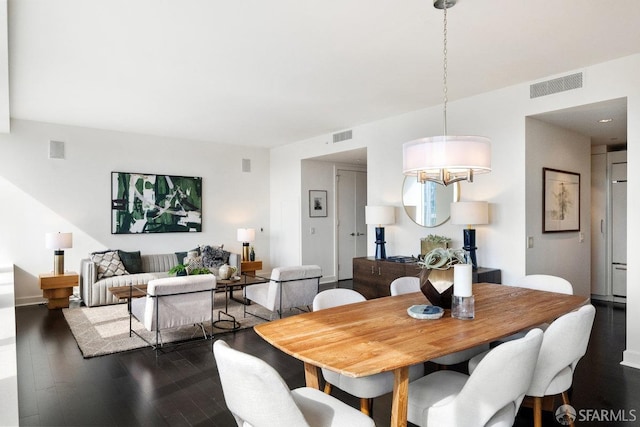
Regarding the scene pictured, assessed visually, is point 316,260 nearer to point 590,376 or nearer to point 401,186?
point 401,186

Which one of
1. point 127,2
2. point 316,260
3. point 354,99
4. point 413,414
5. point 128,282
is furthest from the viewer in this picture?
point 316,260

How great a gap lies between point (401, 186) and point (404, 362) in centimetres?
414

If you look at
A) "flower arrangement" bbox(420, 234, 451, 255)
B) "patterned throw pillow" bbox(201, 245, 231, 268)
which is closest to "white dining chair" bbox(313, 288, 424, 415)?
"flower arrangement" bbox(420, 234, 451, 255)

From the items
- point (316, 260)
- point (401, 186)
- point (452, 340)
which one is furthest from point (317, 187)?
point (452, 340)

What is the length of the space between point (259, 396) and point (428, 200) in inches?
166

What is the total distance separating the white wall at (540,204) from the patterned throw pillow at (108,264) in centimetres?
546

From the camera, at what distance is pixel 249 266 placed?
7.37 m

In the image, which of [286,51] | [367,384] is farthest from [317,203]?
[367,384]

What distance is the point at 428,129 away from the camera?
5.21 metres

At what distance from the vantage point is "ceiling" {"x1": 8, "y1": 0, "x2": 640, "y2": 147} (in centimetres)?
277

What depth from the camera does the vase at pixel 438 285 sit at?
2.39 m

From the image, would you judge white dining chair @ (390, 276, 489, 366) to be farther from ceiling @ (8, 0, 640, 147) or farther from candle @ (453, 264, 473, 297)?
ceiling @ (8, 0, 640, 147)

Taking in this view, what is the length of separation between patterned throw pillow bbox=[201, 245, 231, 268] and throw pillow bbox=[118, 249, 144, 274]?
992 mm

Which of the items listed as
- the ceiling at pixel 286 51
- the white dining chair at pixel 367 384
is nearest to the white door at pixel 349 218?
the ceiling at pixel 286 51
